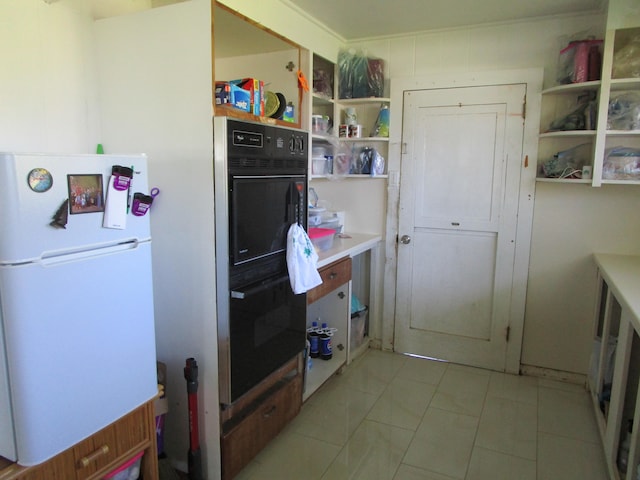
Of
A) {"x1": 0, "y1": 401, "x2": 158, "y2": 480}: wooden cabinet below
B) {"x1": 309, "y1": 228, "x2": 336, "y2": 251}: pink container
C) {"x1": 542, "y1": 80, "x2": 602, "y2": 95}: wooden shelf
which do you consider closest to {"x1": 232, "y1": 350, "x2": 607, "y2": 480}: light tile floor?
{"x1": 0, "y1": 401, "x2": 158, "y2": 480}: wooden cabinet below

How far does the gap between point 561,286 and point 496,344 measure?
1.96 ft

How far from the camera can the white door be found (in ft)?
9.81

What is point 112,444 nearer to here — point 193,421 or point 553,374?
point 193,421

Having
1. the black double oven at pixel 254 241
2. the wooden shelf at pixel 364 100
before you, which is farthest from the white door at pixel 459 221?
the black double oven at pixel 254 241

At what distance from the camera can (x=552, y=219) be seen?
9.62ft

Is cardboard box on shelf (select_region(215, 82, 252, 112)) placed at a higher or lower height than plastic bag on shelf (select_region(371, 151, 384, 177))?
higher

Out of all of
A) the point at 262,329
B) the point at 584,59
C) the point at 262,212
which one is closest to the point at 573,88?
the point at 584,59

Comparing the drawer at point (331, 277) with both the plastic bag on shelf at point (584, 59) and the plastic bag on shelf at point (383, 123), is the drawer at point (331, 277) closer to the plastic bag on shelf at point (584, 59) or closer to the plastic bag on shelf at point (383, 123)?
the plastic bag on shelf at point (383, 123)

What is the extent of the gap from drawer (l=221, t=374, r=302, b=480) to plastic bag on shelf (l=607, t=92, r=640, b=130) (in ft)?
7.50

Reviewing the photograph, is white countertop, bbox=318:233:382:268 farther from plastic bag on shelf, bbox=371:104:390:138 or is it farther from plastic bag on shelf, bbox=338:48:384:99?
plastic bag on shelf, bbox=338:48:384:99

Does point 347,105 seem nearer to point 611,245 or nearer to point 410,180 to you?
point 410,180

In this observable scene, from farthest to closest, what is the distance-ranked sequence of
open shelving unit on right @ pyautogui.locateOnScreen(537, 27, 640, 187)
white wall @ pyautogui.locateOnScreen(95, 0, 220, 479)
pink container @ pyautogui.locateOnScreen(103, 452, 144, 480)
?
open shelving unit on right @ pyautogui.locateOnScreen(537, 27, 640, 187)
white wall @ pyautogui.locateOnScreen(95, 0, 220, 479)
pink container @ pyautogui.locateOnScreen(103, 452, 144, 480)

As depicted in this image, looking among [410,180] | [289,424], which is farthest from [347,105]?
[289,424]

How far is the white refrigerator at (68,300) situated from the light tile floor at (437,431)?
967 millimetres
